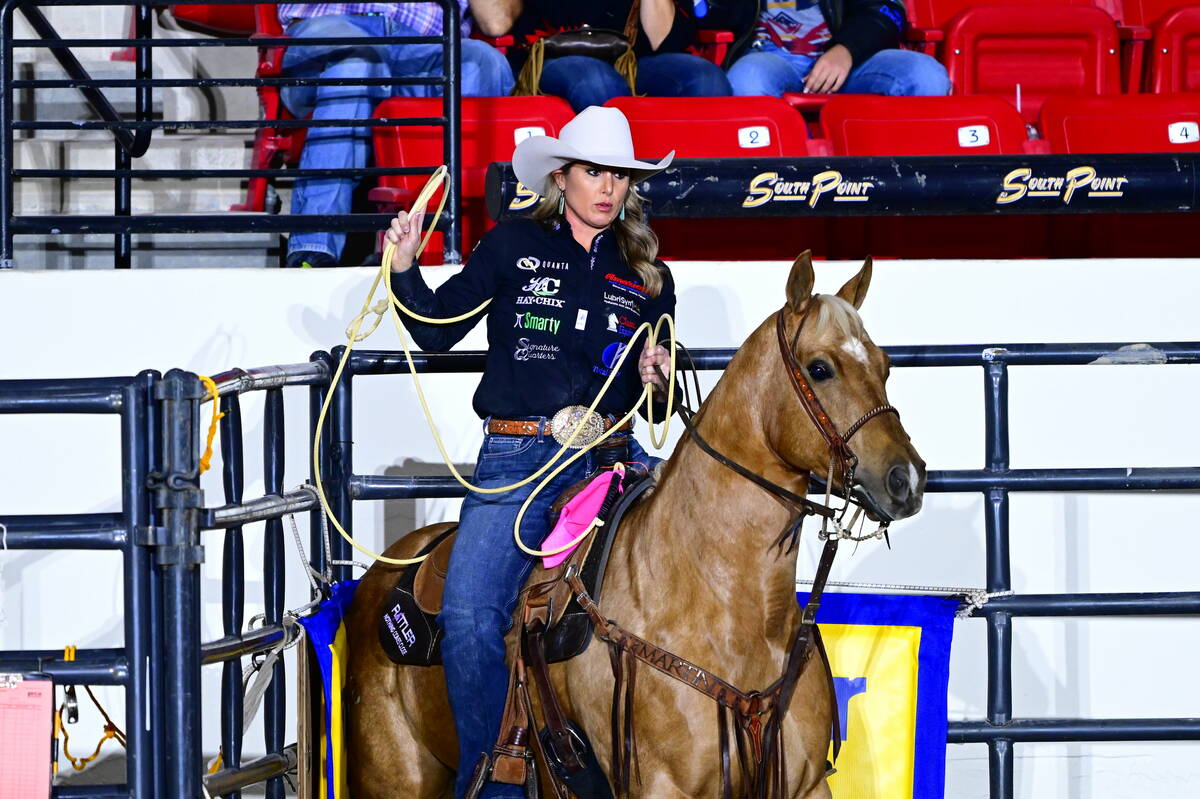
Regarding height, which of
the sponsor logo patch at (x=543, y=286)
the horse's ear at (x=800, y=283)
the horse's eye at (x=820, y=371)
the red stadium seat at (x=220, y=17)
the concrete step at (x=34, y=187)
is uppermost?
the red stadium seat at (x=220, y=17)

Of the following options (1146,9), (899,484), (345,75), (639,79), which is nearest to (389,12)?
(345,75)

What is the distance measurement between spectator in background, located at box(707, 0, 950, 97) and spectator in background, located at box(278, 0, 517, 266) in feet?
3.68

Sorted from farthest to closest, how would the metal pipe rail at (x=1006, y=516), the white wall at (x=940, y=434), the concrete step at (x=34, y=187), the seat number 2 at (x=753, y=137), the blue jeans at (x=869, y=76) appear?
the concrete step at (x=34, y=187)
the blue jeans at (x=869, y=76)
the seat number 2 at (x=753, y=137)
the white wall at (x=940, y=434)
the metal pipe rail at (x=1006, y=516)

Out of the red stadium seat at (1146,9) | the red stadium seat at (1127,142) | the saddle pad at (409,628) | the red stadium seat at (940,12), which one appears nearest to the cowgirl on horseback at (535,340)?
the saddle pad at (409,628)

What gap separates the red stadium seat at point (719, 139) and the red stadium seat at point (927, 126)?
262 mm

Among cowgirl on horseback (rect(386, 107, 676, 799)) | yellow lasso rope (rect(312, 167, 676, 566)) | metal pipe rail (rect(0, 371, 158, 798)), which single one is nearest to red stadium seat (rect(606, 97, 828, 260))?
cowgirl on horseback (rect(386, 107, 676, 799))

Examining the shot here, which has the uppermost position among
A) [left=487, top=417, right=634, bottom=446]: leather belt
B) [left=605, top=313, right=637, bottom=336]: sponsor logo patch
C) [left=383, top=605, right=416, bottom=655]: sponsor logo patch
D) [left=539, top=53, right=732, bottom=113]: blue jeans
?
[left=539, top=53, right=732, bottom=113]: blue jeans

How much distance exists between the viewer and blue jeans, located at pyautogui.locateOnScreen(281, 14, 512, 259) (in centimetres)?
470

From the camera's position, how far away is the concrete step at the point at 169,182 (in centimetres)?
591

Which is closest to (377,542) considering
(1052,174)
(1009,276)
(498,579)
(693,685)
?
(498,579)

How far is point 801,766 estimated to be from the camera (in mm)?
2570

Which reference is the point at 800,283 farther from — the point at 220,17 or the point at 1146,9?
the point at 1146,9

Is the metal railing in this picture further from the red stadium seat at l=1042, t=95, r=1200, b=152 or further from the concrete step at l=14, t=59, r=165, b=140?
the red stadium seat at l=1042, t=95, r=1200, b=152

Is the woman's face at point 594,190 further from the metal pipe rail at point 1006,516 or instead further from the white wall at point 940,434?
the white wall at point 940,434
